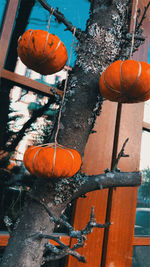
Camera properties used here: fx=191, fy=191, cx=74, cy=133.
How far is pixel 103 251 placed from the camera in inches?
68.6

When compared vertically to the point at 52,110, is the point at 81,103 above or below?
below

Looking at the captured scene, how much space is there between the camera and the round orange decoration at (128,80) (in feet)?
2.66

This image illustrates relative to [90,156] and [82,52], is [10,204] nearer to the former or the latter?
[90,156]

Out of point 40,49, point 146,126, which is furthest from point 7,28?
point 146,126

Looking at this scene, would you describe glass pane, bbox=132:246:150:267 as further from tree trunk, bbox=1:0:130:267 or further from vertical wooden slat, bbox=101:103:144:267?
tree trunk, bbox=1:0:130:267

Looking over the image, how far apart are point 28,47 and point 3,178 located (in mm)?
1024

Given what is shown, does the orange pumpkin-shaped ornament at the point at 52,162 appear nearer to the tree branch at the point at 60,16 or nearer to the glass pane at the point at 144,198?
the tree branch at the point at 60,16

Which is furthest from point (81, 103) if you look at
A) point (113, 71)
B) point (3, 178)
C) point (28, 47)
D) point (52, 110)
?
point (3, 178)

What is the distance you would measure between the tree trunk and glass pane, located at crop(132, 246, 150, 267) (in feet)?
5.16

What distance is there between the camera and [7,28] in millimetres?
1565

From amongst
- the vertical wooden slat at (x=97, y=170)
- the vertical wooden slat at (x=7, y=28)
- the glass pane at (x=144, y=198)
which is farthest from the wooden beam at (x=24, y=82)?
the glass pane at (x=144, y=198)

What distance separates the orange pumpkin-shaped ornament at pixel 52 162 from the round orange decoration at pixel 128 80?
1.13 feet

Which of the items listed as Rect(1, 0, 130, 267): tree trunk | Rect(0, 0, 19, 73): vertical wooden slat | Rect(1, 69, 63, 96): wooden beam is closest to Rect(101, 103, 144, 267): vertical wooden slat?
Rect(1, 69, 63, 96): wooden beam

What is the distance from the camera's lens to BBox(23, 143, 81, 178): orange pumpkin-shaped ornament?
778 millimetres
